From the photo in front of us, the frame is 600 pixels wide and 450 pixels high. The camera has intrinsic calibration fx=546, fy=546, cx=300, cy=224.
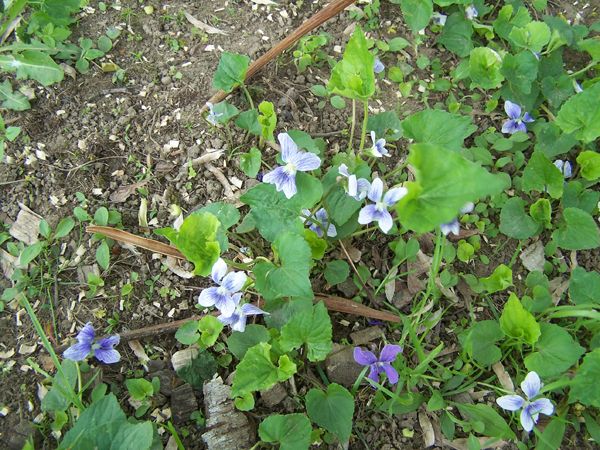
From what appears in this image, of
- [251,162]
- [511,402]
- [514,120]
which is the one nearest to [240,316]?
[251,162]

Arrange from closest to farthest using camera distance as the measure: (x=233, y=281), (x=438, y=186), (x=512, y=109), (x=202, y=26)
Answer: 1. (x=438, y=186)
2. (x=233, y=281)
3. (x=512, y=109)
4. (x=202, y=26)

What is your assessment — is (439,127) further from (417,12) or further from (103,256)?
(103,256)

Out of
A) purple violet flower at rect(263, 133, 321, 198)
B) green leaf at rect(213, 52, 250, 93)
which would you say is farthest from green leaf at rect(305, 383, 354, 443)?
green leaf at rect(213, 52, 250, 93)

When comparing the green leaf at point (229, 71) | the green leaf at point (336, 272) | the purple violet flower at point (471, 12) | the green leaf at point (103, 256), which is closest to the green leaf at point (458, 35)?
the purple violet flower at point (471, 12)

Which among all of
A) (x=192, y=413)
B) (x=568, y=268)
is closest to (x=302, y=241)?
(x=192, y=413)

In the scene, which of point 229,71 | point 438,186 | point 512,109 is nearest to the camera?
point 438,186

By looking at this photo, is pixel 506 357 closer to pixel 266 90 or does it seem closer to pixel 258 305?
pixel 258 305

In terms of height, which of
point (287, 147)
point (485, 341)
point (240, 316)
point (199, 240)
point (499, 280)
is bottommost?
point (485, 341)
